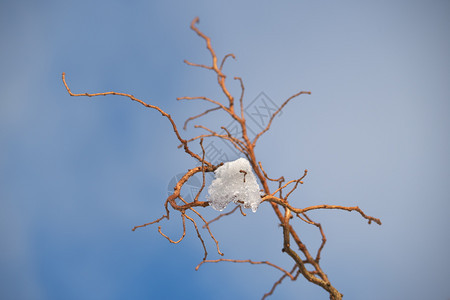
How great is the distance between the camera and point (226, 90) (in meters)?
0.62

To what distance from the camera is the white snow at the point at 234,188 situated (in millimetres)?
446

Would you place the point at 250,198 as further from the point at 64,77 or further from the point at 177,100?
the point at 64,77

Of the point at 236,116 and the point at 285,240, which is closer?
the point at 285,240

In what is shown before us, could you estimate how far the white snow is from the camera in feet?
1.46

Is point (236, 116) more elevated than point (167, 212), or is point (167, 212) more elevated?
point (236, 116)

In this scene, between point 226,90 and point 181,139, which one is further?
point 226,90

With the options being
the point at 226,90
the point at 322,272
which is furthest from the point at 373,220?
the point at 226,90

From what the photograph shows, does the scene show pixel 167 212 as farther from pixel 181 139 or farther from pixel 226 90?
pixel 226 90

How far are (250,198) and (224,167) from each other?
6 centimetres

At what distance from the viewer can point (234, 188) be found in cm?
46

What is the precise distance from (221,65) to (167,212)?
31 centimetres

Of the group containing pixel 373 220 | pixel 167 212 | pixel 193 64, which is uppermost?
pixel 193 64

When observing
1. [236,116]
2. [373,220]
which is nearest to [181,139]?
[236,116]

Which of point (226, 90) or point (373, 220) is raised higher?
point (226, 90)
